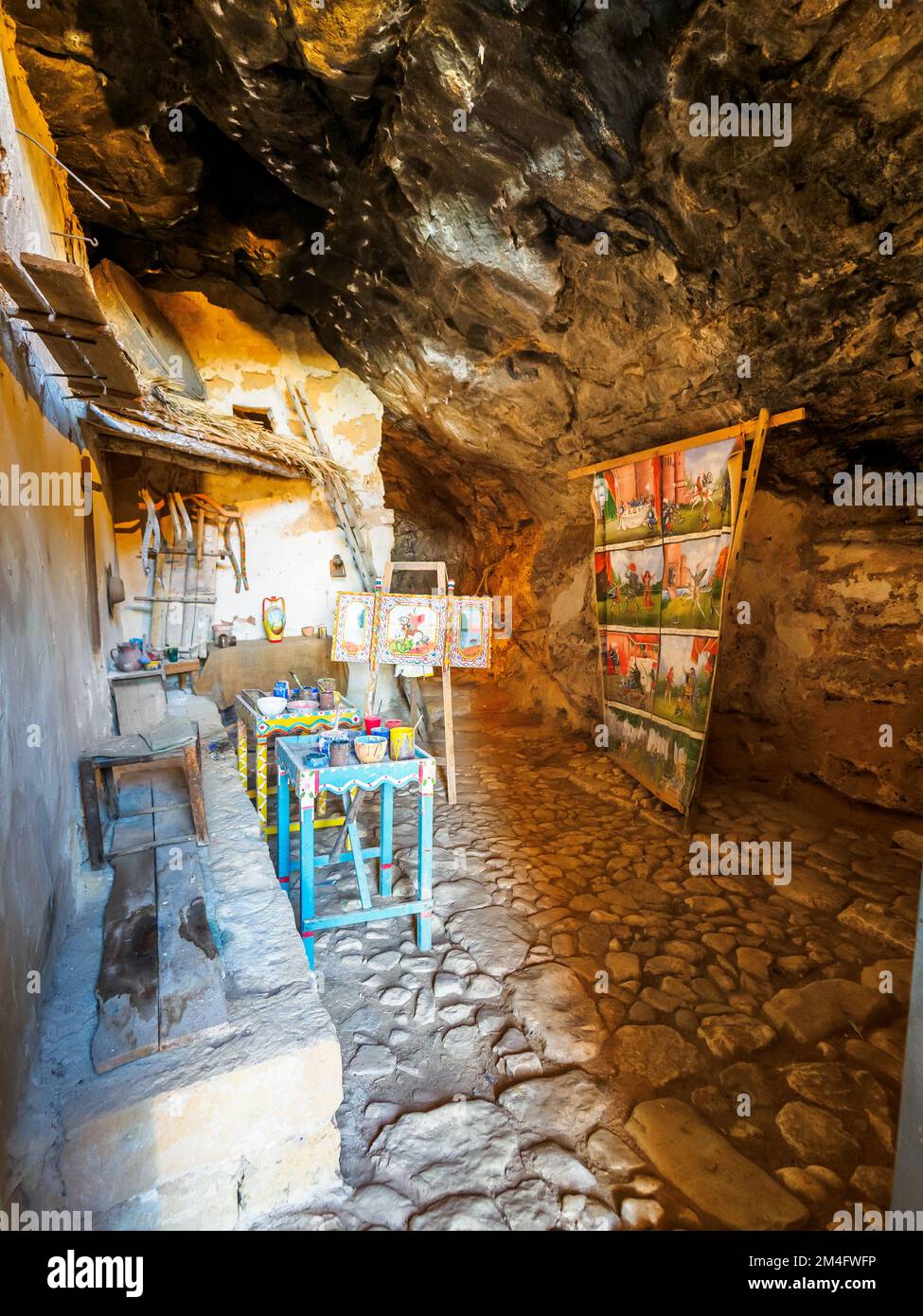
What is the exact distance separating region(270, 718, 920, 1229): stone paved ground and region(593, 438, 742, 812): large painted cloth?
4.27ft

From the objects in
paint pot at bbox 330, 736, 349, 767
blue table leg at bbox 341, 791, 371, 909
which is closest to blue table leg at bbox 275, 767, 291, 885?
blue table leg at bbox 341, 791, 371, 909

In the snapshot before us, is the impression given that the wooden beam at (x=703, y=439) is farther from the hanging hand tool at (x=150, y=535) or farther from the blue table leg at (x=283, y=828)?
the hanging hand tool at (x=150, y=535)

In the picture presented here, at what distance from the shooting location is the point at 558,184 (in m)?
4.02

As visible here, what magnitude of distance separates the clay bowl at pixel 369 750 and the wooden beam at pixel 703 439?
13.1 ft

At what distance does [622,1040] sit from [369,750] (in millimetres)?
2137

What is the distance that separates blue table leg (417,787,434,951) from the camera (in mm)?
3580

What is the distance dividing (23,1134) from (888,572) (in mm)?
6830

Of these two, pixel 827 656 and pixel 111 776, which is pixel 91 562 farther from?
pixel 827 656

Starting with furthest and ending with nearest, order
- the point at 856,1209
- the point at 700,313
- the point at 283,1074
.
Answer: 1. the point at 700,313
2. the point at 856,1209
3. the point at 283,1074

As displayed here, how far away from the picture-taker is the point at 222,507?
785cm

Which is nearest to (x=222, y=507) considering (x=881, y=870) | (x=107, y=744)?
(x=107, y=744)

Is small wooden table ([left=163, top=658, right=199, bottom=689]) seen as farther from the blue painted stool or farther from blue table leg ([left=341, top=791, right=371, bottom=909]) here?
blue table leg ([left=341, top=791, right=371, bottom=909])

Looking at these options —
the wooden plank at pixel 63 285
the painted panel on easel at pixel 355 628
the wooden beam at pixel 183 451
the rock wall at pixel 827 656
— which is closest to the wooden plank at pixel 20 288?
the wooden plank at pixel 63 285
